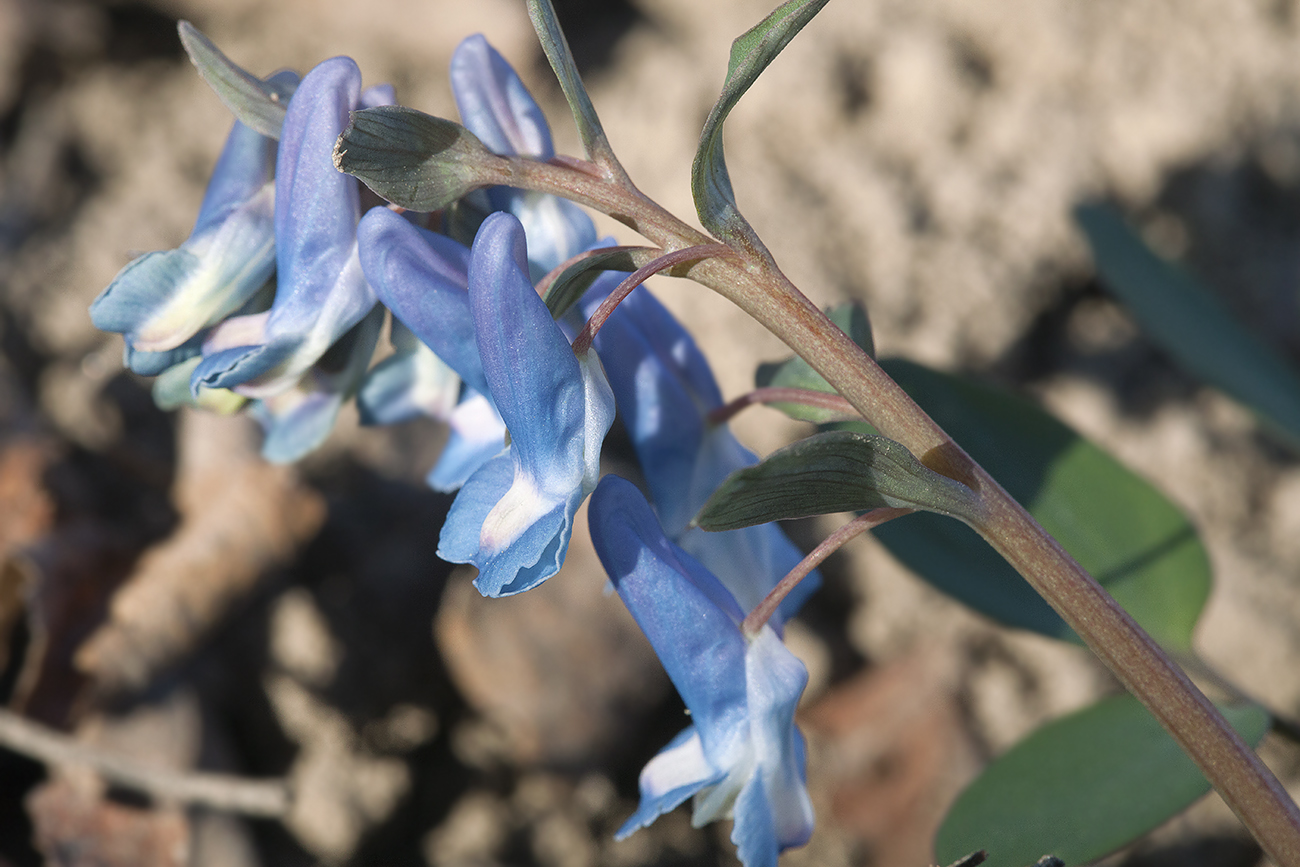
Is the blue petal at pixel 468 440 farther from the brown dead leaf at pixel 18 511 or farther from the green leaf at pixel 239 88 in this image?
the brown dead leaf at pixel 18 511

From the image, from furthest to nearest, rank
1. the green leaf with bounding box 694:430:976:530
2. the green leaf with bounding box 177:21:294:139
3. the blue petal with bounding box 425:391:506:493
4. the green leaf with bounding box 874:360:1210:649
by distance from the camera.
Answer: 1. the green leaf with bounding box 874:360:1210:649
2. the blue petal with bounding box 425:391:506:493
3. the green leaf with bounding box 177:21:294:139
4. the green leaf with bounding box 694:430:976:530

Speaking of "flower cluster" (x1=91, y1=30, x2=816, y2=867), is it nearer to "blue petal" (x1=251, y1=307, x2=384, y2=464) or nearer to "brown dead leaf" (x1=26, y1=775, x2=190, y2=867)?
"blue petal" (x1=251, y1=307, x2=384, y2=464)

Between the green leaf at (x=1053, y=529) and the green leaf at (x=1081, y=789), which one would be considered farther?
the green leaf at (x=1053, y=529)

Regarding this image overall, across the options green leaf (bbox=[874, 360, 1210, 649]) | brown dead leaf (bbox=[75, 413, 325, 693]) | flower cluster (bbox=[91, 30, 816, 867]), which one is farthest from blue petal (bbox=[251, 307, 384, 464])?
brown dead leaf (bbox=[75, 413, 325, 693])

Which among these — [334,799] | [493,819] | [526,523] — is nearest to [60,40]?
[334,799]

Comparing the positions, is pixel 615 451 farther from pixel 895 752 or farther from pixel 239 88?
pixel 239 88

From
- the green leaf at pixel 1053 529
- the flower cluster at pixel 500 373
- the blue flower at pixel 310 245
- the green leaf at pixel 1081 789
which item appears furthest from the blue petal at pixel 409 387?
the green leaf at pixel 1081 789

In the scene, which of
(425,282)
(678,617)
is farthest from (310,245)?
(678,617)
